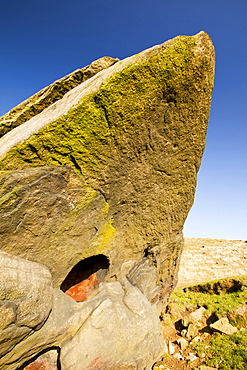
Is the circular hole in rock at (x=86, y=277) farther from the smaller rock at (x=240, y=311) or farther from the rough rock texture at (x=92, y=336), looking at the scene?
the smaller rock at (x=240, y=311)

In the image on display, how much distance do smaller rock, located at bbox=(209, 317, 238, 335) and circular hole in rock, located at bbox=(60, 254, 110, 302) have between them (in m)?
2.83

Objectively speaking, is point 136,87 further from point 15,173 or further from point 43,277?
point 43,277

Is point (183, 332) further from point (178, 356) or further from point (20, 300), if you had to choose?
point (20, 300)

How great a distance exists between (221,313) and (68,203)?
183 inches

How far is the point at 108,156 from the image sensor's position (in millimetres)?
3439

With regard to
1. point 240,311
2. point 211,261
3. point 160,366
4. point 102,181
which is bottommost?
point 160,366

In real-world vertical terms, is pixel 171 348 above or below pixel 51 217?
below

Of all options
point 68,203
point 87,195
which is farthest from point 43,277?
point 87,195

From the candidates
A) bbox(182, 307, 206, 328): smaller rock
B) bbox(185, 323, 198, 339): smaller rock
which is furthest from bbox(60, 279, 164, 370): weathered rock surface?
bbox(182, 307, 206, 328): smaller rock

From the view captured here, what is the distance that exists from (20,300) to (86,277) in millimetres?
1764

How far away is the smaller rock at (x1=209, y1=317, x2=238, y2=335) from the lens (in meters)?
4.93

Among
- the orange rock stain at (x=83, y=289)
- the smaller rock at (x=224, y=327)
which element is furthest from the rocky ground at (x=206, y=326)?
the orange rock stain at (x=83, y=289)

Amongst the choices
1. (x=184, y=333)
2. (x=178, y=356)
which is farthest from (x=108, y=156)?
(x=184, y=333)

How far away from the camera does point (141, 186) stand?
13.1 feet
